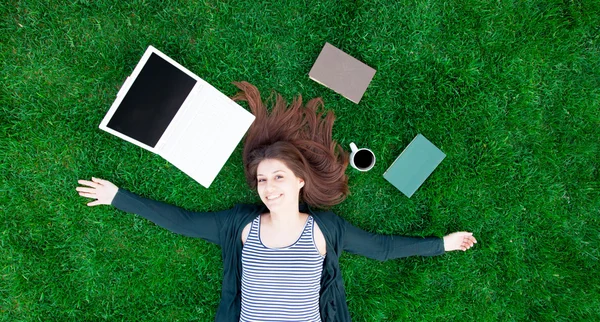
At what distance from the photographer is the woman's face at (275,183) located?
282cm

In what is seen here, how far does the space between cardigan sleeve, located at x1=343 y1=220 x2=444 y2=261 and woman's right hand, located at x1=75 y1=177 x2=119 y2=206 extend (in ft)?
6.77

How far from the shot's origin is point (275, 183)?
282 centimetres

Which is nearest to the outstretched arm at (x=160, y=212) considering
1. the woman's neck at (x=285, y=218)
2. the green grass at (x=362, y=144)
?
the green grass at (x=362, y=144)

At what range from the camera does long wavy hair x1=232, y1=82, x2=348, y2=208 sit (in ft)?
10.3

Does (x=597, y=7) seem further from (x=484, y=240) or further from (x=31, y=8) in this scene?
(x=31, y=8)

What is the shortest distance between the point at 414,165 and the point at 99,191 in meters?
2.80

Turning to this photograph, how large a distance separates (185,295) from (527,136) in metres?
3.51

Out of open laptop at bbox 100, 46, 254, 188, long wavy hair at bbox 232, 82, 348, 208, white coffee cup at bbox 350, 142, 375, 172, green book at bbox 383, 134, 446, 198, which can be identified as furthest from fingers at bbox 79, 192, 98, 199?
green book at bbox 383, 134, 446, 198

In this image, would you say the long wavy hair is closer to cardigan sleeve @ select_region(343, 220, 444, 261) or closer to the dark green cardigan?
the dark green cardigan

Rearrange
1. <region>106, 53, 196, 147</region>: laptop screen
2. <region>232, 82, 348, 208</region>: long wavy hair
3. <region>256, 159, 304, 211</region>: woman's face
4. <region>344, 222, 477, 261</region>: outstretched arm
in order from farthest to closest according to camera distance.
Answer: <region>344, 222, 477, 261</region>: outstretched arm < <region>232, 82, 348, 208</region>: long wavy hair < <region>106, 53, 196, 147</region>: laptop screen < <region>256, 159, 304, 211</region>: woman's face

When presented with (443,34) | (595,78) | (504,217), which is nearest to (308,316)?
(504,217)

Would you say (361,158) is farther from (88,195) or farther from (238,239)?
(88,195)

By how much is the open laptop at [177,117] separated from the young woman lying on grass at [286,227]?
0.21 metres

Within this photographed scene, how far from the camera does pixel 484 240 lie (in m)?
3.46
